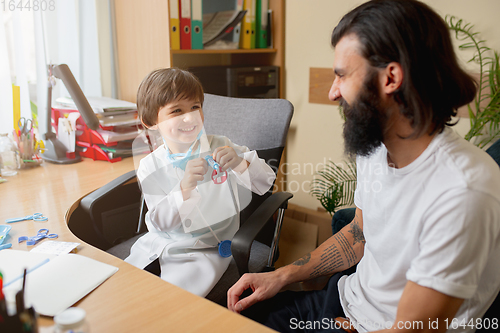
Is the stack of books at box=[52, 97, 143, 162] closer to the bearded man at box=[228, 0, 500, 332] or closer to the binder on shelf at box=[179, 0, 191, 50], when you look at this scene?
the binder on shelf at box=[179, 0, 191, 50]

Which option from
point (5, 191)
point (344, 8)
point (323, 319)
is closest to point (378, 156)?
point (323, 319)

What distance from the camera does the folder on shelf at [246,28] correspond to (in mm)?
2338

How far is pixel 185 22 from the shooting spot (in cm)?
195

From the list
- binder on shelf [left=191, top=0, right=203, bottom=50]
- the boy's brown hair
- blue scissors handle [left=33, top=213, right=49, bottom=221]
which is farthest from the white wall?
blue scissors handle [left=33, top=213, right=49, bottom=221]

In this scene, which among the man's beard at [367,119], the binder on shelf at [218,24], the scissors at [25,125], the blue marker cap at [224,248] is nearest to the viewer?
the man's beard at [367,119]

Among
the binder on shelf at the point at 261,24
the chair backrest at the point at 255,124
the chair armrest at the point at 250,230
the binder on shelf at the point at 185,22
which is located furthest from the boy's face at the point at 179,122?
the binder on shelf at the point at 261,24

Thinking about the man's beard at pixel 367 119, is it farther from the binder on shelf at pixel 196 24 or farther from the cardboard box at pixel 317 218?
the cardboard box at pixel 317 218

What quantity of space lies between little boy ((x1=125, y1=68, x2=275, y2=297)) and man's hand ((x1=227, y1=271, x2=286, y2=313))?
0.16 meters

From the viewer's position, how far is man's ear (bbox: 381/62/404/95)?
81 cm

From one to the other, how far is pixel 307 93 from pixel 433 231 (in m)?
1.90

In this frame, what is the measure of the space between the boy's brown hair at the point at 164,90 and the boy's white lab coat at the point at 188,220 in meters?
0.13

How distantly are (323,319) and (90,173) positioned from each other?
1161 mm

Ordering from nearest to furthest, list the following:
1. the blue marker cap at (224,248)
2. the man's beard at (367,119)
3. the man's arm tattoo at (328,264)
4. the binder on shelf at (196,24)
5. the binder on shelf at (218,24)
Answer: the man's beard at (367,119) → the man's arm tattoo at (328,264) → the blue marker cap at (224,248) → the binder on shelf at (196,24) → the binder on shelf at (218,24)

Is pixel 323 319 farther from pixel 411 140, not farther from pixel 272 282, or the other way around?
pixel 411 140
